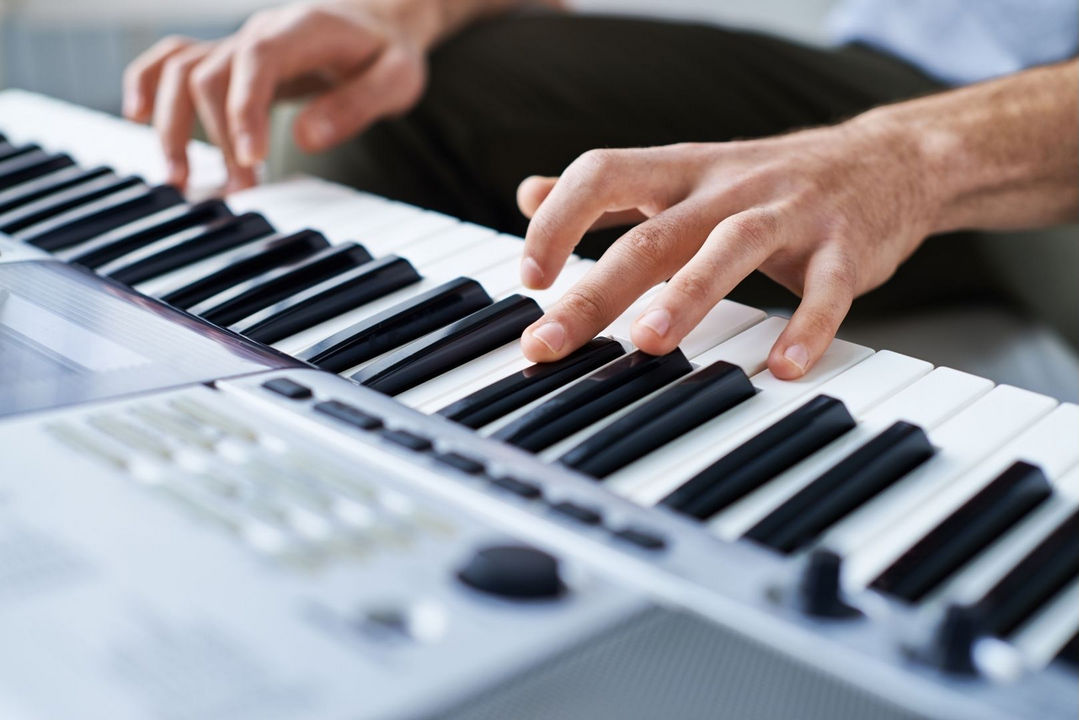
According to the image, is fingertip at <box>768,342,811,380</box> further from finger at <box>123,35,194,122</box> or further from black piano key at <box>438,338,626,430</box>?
finger at <box>123,35,194,122</box>

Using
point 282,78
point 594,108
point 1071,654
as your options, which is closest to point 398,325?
point 1071,654

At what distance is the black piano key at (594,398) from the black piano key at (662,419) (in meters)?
0.02

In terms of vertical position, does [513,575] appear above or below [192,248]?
above

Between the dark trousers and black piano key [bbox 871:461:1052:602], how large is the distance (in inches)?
32.8

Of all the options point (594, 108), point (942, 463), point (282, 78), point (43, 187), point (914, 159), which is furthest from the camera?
point (594, 108)

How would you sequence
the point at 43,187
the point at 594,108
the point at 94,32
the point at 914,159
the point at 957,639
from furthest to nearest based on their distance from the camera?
the point at 94,32, the point at 594,108, the point at 43,187, the point at 914,159, the point at 957,639

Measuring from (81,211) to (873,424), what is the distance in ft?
2.68

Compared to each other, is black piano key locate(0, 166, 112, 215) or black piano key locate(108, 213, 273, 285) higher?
black piano key locate(108, 213, 273, 285)

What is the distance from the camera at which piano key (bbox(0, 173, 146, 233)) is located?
1.15 meters

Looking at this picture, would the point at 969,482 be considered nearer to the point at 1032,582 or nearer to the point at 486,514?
the point at 1032,582

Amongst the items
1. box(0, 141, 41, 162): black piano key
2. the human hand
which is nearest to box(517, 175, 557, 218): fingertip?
the human hand

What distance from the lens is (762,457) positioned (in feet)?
2.11

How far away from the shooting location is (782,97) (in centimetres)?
161

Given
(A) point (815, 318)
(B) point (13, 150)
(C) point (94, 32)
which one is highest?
(A) point (815, 318)
